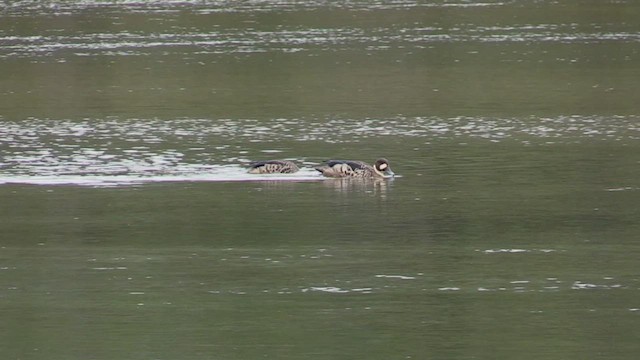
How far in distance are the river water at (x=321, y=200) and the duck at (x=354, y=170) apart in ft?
0.55

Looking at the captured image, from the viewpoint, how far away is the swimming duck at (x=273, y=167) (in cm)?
1463

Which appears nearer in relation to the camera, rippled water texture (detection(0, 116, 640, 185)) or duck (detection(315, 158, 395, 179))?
duck (detection(315, 158, 395, 179))

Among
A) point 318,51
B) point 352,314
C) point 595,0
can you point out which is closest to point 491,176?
point 352,314

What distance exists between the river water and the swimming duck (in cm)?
11

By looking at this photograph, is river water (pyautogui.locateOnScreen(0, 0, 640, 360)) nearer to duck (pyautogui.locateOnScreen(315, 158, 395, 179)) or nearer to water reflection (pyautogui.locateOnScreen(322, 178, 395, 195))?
water reflection (pyautogui.locateOnScreen(322, 178, 395, 195))

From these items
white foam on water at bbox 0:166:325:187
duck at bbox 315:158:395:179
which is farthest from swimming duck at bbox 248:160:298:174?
duck at bbox 315:158:395:179

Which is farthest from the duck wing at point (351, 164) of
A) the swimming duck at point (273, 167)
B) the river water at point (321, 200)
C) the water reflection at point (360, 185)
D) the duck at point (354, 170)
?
the swimming duck at point (273, 167)

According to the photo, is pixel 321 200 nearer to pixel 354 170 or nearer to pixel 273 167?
pixel 354 170

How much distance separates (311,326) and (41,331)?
1.45 m

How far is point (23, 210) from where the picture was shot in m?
13.2

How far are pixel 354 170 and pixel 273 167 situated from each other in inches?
26.9

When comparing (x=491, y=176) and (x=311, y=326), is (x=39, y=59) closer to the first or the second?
(x=491, y=176)

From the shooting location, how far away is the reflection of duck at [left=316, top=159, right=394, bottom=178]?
14484mm

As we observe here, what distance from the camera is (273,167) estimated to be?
14.6 metres
